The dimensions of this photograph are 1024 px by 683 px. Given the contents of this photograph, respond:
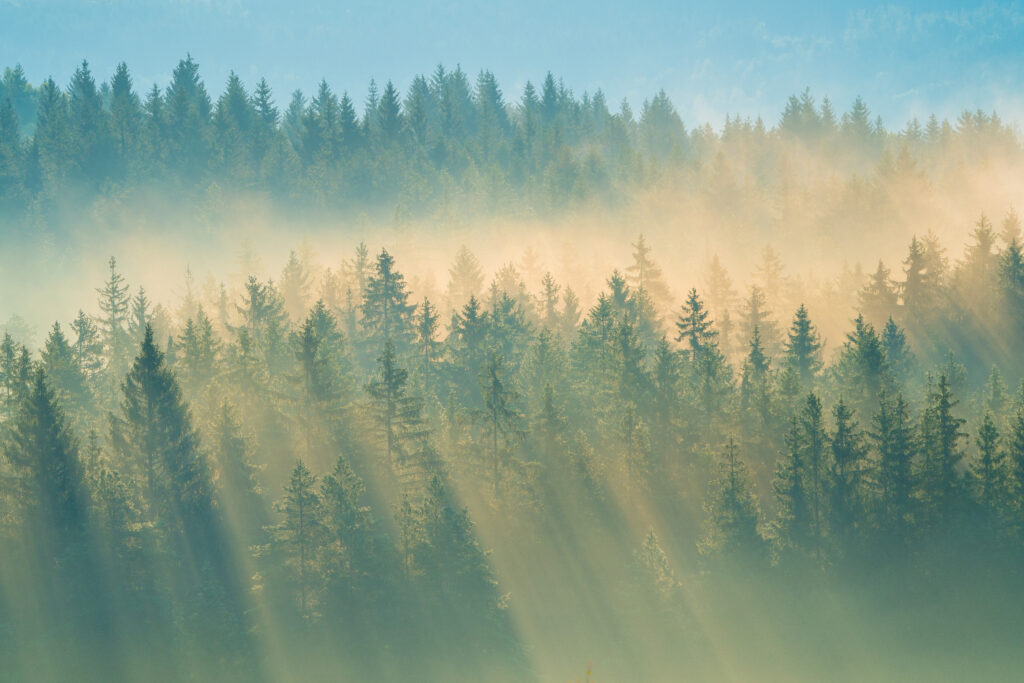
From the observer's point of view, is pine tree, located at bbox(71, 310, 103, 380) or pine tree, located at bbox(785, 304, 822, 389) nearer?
pine tree, located at bbox(785, 304, 822, 389)

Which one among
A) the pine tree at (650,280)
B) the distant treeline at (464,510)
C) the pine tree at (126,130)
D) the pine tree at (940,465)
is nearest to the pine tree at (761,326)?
the pine tree at (650,280)

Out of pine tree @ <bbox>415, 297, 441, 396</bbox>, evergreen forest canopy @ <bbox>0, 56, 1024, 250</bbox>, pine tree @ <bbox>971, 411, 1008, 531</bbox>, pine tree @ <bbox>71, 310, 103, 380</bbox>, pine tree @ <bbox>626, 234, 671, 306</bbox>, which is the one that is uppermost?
evergreen forest canopy @ <bbox>0, 56, 1024, 250</bbox>

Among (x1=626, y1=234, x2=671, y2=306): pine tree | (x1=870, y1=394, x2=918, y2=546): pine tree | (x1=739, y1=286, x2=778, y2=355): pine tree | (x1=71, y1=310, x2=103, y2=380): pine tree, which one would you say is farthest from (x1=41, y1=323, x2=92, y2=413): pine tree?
(x1=739, y1=286, x2=778, y2=355): pine tree

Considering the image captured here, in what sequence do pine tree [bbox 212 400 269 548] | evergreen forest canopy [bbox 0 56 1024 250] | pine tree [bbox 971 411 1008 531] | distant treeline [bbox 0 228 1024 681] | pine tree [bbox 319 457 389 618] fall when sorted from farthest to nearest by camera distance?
evergreen forest canopy [bbox 0 56 1024 250] → pine tree [bbox 971 411 1008 531] → pine tree [bbox 212 400 269 548] → pine tree [bbox 319 457 389 618] → distant treeline [bbox 0 228 1024 681]

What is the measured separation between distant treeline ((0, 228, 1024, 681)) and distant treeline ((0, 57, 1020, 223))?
85226 millimetres

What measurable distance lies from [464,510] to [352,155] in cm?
12689

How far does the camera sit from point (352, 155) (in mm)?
164500

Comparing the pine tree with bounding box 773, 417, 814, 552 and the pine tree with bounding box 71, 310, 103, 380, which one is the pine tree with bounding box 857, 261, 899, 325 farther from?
the pine tree with bounding box 71, 310, 103, 380

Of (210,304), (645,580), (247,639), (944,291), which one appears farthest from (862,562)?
(210,304)

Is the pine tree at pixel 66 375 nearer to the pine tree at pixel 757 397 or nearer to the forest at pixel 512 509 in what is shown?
the forest at pixel 512 509

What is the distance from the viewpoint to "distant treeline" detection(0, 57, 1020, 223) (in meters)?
150

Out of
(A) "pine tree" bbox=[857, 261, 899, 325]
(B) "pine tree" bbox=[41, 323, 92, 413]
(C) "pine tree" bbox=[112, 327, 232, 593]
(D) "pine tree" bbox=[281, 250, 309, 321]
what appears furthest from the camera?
(D) "pine tree" bbox=[281, 250, 309, 321]

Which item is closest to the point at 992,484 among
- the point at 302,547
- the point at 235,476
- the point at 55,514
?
the point at 302,547

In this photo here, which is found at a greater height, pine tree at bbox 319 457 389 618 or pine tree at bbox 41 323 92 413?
pine tree at bbox 41 323 92 413
